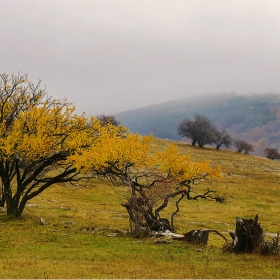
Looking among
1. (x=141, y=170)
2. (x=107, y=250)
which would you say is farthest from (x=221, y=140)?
(x=107, y=250)

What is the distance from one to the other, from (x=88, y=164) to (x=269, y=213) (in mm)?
26394

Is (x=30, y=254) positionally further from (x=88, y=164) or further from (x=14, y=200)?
(x=14, y=200)

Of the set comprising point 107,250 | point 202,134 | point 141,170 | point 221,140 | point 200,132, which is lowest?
point 107,250

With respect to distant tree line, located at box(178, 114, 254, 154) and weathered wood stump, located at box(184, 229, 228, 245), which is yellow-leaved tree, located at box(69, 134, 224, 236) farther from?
distant tree line, located at box(178, 114, 254, 154)

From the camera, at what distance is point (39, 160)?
24938mm

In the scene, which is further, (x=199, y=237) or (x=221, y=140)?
(x=221, y=140)

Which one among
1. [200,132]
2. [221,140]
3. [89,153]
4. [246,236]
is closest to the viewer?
[246,236]

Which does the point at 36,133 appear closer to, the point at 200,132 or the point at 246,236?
the point at 246,236

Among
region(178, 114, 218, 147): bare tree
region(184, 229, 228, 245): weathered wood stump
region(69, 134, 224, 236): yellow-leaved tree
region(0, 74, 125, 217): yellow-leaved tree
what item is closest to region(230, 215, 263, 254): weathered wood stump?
region(184, 229, 228, 245): weathered wood stump

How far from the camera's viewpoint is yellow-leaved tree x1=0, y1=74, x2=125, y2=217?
2359cm

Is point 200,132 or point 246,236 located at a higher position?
point 200,132

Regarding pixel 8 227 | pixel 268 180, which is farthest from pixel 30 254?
pixel 268 180

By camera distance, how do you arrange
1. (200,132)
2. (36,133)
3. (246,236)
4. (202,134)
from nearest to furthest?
(246,236) < (36,133) < (202,134) < (200,132)

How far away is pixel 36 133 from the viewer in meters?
24.9
